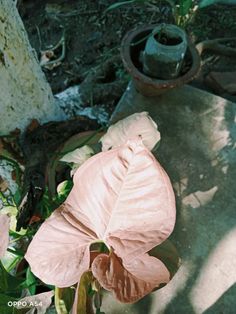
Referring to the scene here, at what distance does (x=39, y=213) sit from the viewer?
1.19 metres

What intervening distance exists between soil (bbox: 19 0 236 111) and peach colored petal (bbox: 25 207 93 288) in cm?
108

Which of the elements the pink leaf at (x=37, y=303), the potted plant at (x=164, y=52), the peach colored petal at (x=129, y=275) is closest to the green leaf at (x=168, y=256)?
the peach colored petal at (x=129, y=275)

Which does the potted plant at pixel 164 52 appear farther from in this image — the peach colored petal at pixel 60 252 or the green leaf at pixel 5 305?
the green leaf at pixel 5 305

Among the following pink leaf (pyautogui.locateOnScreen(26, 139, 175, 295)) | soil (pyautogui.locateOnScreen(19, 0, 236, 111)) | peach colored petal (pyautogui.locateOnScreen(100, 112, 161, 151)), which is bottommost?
soil (pyautogui.locateOnScreen(19, 0, 236, 111))

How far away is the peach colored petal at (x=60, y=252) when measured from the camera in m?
0.81

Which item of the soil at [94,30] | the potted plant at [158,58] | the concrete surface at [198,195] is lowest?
the concrete surface at [198,195]

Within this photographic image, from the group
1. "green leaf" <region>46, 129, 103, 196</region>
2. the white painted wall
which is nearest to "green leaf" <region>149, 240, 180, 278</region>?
"green leaf" <region>46, 129, 103, 196</region>

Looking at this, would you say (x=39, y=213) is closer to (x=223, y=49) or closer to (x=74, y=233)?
(x=74, y=233)

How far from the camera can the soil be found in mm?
1988

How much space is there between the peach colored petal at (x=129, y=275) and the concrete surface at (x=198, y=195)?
0.45 meters

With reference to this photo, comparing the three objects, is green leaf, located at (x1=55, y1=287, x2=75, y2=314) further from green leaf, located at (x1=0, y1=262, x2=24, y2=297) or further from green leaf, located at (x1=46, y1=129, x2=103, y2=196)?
green leaf, located at (x1=46, y1=129, x2=103, y2=196)

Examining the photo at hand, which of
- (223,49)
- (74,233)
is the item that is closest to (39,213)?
(74,233)

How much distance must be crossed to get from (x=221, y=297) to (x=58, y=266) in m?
0.65

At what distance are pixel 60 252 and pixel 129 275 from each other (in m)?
0.14
